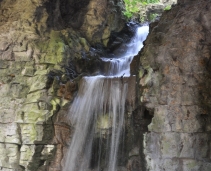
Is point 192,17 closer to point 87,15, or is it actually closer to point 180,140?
point 180,140

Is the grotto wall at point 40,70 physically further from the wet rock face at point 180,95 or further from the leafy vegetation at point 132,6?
the leafy vegetation at point 132,6

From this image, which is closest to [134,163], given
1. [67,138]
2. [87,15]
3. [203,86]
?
[67,138]

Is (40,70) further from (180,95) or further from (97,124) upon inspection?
(180,95)

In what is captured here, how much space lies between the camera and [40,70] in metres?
7.07

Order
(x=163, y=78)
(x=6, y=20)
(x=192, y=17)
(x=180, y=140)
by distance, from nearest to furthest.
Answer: (x=180, y=140)
(x=163, y=78)
(x=192, y=17)
(x=6, y=20)

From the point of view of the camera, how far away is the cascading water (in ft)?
19.1

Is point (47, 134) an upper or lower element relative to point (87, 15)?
lower

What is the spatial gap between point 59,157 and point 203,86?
3717mm

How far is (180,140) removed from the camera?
4867mm

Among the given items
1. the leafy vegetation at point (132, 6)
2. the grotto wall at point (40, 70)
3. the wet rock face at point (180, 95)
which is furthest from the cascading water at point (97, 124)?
the leafy vegetation at point (132, 6)

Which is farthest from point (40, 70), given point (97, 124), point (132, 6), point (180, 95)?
point (132, 6)

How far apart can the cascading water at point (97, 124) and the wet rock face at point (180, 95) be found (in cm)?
80

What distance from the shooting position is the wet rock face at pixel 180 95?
4.82 m

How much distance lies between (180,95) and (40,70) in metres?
3.94
